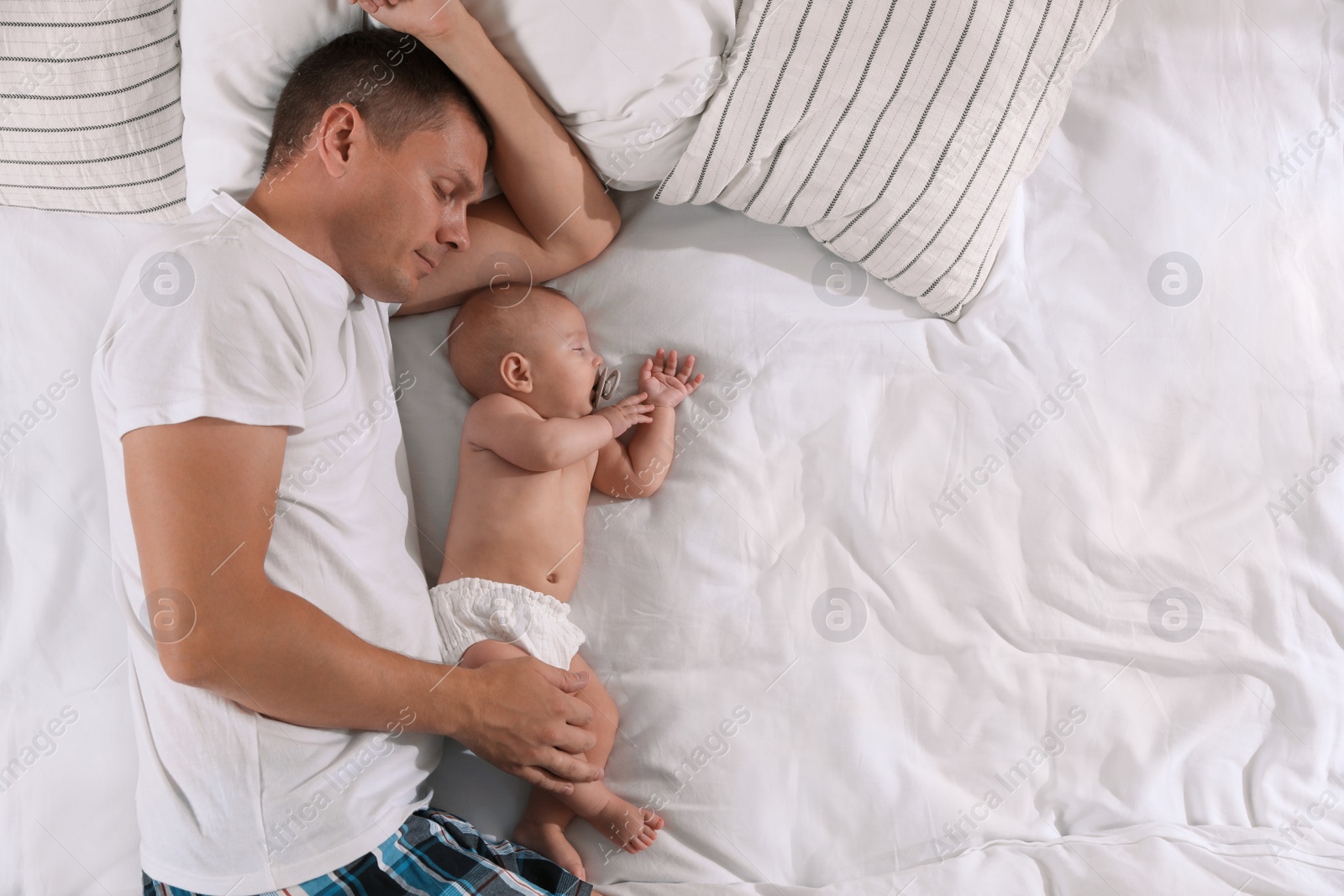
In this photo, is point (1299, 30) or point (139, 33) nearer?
point (139, 33)

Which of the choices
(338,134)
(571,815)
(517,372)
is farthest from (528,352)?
(571,815)

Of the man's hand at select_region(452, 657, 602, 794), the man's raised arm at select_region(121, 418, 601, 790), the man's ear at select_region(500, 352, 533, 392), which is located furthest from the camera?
the man's ear at select_region(500, 352, 533, 392)

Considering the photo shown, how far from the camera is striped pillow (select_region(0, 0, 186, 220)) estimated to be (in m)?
1.23

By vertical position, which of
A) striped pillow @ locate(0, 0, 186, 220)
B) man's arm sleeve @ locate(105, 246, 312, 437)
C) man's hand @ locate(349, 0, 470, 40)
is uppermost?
man's hand @ locate(349, 0, 470, 40)

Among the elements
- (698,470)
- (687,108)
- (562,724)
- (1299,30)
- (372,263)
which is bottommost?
(562,724)

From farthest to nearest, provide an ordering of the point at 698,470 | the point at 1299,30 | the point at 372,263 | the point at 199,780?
the point at 1299,30
the point at 698,470
the point at 372,263
the point at 199,780

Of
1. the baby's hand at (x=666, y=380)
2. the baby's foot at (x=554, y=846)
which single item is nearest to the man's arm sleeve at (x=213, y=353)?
the baby's hand at (x=666, y=380)

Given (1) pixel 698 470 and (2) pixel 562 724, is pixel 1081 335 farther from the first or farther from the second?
(2) pixel 562 724

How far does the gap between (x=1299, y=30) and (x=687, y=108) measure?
1.06 metres

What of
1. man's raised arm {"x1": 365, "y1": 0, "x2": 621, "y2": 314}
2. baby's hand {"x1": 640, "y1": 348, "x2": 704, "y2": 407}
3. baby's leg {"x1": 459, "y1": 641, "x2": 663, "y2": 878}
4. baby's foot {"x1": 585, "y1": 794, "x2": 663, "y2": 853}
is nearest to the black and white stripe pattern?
man's raised arm {"x1": 365, "y1": 0, "x2": 621, "y2": 314}

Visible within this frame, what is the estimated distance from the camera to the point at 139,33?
1247 millimetres

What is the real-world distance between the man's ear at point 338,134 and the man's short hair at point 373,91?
1 centimetres

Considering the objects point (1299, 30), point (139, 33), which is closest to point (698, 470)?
A: point (139, 33)

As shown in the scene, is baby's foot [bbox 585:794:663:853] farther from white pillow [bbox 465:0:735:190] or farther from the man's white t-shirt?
white pillow [bbox 465:0:735:190]
